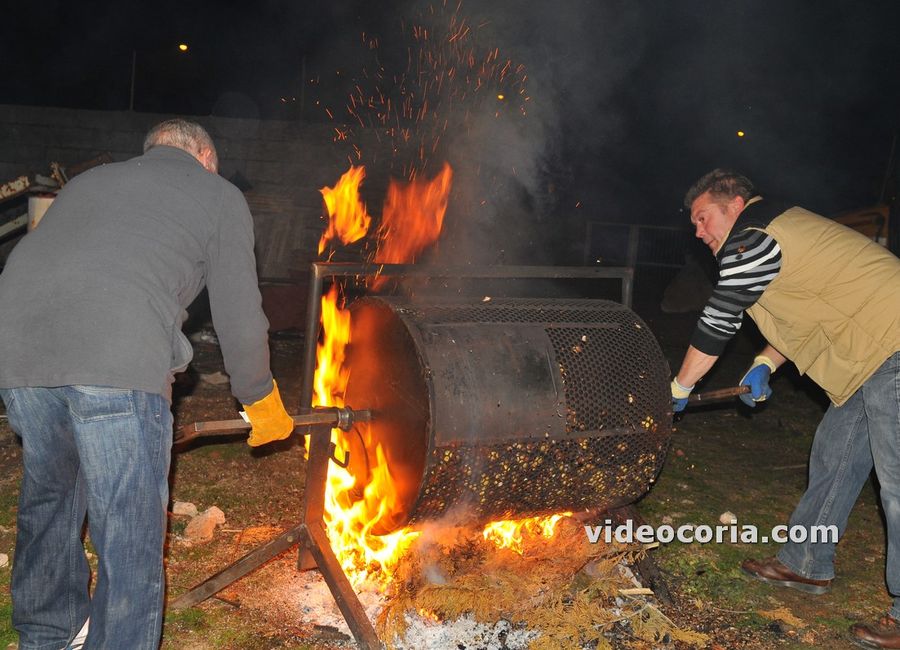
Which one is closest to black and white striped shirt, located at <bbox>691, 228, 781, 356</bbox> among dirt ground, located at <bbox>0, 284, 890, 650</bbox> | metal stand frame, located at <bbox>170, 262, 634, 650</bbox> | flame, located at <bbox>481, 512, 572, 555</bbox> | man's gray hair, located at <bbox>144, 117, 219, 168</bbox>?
metal stand frame, located at <bbox>170, 262, 634, 650</bbox>

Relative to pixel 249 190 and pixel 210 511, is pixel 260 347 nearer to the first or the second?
pixel 210 511

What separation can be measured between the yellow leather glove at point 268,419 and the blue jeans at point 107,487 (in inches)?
14.3

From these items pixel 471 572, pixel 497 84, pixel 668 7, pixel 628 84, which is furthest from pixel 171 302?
pixel 628 84

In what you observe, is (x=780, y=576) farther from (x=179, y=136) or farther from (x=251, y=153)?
(x=251, y=153)

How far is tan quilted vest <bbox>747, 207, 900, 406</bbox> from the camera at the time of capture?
3.30 meters

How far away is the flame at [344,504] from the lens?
3.27 meters

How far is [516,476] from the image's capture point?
2840mm

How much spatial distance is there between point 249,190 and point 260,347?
32.0ft

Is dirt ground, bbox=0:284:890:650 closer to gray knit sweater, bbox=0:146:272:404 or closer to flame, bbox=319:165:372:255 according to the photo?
gray knit sweater, bbox=0:146:272:404

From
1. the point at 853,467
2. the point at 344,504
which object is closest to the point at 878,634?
the point at 853,467

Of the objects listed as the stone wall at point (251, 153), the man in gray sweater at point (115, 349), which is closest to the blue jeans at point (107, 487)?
the man in gray sweater at point (115, 349)

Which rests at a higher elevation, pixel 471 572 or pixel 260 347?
pixel 260 347

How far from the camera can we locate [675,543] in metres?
4.13

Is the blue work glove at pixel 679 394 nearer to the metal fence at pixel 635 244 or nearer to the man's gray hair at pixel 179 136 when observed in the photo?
the man's gray hair at pixel 179 136
